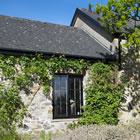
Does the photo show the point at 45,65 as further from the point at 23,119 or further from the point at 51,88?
the point at 23,119

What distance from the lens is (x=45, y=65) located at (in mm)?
13609

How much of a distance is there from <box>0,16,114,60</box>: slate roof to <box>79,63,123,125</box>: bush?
0.79 m

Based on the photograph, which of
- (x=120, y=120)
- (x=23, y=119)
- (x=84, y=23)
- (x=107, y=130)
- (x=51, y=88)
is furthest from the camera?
(x=84, y=23)

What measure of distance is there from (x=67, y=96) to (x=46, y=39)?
9.63ft

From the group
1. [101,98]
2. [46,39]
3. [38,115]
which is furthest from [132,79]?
[38,115]

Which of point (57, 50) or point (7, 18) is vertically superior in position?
point (7, 18)

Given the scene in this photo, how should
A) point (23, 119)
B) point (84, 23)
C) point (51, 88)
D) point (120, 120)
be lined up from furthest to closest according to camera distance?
1. point (84, 23)
2. point (120, 120)
3. point (51, 88)
4. point (23, 119)

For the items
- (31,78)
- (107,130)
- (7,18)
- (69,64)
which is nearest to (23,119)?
(31,78)

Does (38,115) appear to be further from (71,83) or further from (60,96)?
(71,83)

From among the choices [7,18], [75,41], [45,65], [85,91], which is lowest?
[85,91]

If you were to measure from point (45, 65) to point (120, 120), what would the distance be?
4.41 m

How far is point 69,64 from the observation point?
1423 centimetres

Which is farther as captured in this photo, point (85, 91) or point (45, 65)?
point (85, 91)

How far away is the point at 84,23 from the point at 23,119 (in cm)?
774
